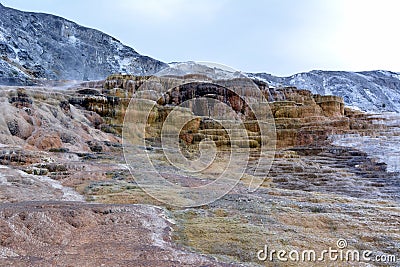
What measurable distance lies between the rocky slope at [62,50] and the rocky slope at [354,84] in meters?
42.0

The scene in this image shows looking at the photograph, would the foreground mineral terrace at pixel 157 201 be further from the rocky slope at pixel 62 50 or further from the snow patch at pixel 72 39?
the snow patch at pixel 72 39

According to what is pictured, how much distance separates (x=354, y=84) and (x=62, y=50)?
85.6m

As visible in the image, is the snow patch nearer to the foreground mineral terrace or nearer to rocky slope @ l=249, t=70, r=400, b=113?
rocky slope @ l=249, t=70, r=400, b=113

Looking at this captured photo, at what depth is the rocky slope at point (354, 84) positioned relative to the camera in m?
104

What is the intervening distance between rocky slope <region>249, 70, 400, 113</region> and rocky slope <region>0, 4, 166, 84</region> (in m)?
42.0

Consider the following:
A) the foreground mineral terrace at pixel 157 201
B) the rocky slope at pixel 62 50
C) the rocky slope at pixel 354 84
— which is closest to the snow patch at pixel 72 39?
the rocky slope at pixel 62 50

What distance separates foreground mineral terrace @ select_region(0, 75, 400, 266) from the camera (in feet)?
28.2

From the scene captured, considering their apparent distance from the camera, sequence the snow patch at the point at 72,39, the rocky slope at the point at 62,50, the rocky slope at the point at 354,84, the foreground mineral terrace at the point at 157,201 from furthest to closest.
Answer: the rocky slope at the point at 354,84 < the snow patch at the point at 72,39 < the rocky slope at the point at 62,50 < the foreground mineral terrace at the point at 157,201

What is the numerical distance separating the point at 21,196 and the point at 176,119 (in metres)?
27.1

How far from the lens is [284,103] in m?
48.9

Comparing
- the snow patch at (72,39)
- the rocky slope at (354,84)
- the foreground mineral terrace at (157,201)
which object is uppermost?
the snow patch at (72,39)

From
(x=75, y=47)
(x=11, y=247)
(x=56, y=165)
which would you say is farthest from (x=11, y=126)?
(x=75, y=47)

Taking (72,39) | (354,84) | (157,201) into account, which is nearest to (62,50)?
(72,39)

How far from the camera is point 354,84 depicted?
367 ft
